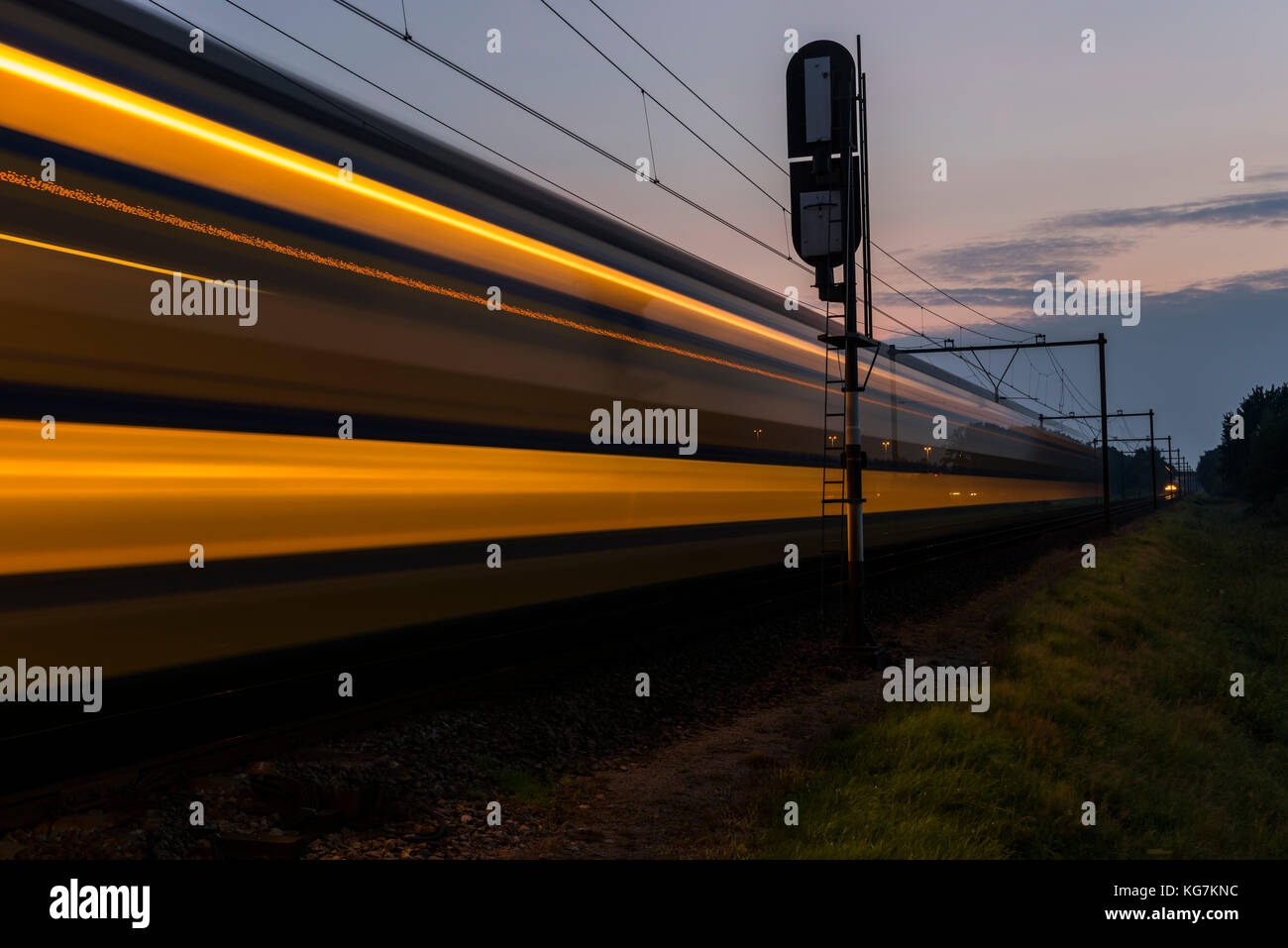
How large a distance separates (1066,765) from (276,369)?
5596mm

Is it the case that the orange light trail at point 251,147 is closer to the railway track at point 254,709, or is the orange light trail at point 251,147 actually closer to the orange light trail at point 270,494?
the orange light trail at point 270,494

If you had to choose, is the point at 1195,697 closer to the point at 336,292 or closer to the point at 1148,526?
the point at 336,292

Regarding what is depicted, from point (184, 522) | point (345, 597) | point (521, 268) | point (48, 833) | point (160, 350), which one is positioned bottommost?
point (48, 833)

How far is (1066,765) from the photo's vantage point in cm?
688

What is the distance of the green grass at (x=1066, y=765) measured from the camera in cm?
537

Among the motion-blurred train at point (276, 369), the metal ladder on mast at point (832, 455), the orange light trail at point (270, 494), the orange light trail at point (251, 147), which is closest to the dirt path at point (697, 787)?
the motion-blurred train at point (276, 369)

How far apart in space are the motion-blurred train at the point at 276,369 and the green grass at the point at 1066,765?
2420 mm

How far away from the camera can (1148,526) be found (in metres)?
43.9

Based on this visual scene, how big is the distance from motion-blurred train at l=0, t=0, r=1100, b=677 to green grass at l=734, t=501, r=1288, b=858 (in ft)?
7.94

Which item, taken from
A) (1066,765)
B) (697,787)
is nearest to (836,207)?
(1066,765)

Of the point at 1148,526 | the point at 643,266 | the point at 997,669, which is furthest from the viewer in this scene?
the point at 1148,526
